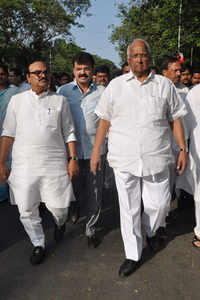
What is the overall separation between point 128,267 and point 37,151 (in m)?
1.37

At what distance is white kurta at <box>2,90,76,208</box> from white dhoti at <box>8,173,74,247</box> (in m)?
0.01

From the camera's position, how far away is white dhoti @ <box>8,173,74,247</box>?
3.17 meters

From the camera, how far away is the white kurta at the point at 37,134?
3139mm

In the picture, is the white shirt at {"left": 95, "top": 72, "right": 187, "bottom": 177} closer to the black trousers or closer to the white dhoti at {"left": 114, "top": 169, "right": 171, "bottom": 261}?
the white dhoti at {"left": 114, "top": 169, "right": 171, "bottom": 261}

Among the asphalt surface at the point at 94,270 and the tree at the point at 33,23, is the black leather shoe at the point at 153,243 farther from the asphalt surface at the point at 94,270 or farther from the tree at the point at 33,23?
the tree at the point at 33,23

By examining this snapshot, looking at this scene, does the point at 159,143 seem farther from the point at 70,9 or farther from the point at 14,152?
the point at 70,9

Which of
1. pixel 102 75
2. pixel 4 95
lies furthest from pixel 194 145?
pixel 4 95

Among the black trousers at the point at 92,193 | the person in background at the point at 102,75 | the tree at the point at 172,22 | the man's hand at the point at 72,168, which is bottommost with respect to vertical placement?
the black trousers at the point at 92,193

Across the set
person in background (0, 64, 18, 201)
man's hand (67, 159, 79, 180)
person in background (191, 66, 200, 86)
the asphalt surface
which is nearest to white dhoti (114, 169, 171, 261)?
the asphalt surface

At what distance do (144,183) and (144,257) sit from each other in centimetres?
79

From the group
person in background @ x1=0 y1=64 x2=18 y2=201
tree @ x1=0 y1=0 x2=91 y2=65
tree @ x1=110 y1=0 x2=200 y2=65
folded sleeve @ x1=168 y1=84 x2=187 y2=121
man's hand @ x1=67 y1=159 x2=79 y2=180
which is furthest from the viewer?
tree @ x1=0 y1=0 x2=91 y2=65

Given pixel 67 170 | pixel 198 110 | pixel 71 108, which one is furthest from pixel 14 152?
pixel 198 110

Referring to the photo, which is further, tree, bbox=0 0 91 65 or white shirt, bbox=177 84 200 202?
tree, bbox=0 0 91 65

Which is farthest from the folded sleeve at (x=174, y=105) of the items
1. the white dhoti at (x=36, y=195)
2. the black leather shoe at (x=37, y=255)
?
the black leather shoe at (x=37, y=255)
